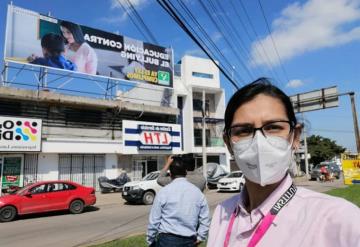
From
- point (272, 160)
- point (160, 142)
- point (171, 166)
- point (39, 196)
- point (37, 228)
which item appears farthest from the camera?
point (160, 142)

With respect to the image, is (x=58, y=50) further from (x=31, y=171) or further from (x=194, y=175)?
(x=194, y=175)

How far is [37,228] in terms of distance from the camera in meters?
12.4

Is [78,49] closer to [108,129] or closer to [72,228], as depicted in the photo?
[108,129]

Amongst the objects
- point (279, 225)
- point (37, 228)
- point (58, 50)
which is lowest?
point (37, 228)

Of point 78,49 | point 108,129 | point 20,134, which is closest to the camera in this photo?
point 20,134

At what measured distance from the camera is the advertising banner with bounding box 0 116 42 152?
842 inches

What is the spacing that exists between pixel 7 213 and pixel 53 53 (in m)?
13.5

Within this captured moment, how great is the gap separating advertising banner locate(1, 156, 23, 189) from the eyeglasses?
22633mm

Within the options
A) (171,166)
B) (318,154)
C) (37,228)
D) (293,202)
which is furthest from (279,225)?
(318,154)

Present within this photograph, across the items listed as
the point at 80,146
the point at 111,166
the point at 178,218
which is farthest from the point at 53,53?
the point at 178,218

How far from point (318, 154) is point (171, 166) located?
6692 centimetres

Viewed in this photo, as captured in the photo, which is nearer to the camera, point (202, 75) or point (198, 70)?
point (198, 70)

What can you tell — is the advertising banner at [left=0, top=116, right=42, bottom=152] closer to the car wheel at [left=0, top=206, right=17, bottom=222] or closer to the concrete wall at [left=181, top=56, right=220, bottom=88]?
the car wheel at [left=0, top=206, right=17, bottom=222]

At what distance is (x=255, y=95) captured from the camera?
6.01 ft
